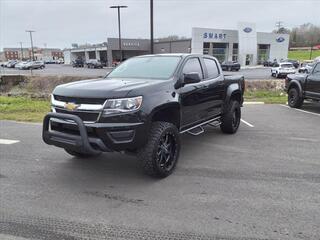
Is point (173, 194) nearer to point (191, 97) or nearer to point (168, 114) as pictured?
point (168, 114)

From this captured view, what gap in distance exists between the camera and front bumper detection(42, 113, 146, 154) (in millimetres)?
4484

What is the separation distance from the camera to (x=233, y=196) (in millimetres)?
4484

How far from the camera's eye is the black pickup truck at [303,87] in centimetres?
1135

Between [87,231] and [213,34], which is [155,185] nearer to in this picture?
[87,231]

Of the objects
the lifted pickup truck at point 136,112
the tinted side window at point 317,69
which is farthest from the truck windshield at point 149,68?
the tinted side window at point 317,69

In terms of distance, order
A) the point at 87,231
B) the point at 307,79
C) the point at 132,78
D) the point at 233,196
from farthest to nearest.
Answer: the point at 307,79 < the point at 132,78 < the point at 233,196 < the point at 87,231

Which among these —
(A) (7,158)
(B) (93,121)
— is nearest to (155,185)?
(B) (93,121)

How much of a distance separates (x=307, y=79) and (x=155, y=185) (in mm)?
8843

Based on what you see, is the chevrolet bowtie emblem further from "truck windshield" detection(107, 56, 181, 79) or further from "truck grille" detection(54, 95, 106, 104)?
"truck windshield" detection(107, 56, 181, 79)

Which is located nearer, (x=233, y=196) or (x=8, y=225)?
(x=8, y=225)

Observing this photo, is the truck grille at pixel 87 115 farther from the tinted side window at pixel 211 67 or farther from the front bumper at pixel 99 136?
the tinted side window at pixel 211 67

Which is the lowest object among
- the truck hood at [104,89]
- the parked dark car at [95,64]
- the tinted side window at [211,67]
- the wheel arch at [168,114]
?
the parked dark car at [95,64]

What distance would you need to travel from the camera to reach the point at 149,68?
5984 mm

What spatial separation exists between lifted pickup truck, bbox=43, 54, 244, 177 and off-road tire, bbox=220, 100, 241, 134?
1573mm
